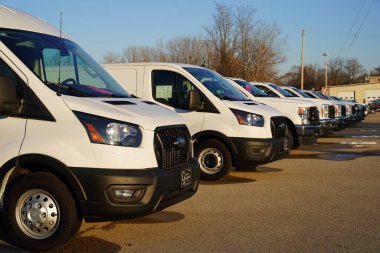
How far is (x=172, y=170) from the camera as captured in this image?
5.20 meters

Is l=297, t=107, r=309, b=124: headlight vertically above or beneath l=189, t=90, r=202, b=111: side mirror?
beneath

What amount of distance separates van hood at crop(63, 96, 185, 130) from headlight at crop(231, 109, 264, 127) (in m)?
3.40

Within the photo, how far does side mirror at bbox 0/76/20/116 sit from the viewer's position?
4.74 m

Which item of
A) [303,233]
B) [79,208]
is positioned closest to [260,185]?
[303,233]

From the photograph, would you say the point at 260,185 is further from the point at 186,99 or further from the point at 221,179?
the point at 186,99

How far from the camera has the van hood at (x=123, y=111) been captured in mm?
4875

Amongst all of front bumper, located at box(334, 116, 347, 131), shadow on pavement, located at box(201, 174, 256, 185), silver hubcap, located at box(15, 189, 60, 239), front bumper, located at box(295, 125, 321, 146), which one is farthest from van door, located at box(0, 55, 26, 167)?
front bumper, located at box(334, 116, 347, 131)

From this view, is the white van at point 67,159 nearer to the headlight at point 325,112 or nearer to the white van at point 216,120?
the white van at point 216,120

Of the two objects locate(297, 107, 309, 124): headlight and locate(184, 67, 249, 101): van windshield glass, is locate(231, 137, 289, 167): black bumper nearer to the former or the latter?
locate(184, 67, 249, 101): van windshield glass

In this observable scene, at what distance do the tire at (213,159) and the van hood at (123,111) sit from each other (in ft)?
11.1

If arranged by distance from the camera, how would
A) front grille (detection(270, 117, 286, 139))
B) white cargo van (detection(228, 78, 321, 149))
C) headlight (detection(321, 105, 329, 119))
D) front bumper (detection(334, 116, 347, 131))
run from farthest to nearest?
1. front bumper (detection(334, 116, 347, 131))
2. headlight (detection(321, 105, 329, 119))
3. white cargo van (detection(228, 78, 321, 149))
4. front grille (detection(270, 117, 286, 139))

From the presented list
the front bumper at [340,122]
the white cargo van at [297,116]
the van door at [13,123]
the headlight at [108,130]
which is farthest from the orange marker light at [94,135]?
the front bumper at [340,122]

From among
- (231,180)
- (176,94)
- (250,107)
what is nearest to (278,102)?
(250,107)

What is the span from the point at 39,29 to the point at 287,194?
439 cm
